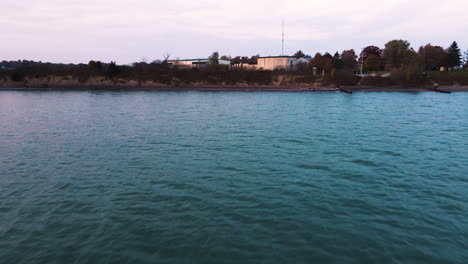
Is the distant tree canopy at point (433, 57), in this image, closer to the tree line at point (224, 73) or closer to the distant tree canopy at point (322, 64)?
the tree line at point (224, 73)

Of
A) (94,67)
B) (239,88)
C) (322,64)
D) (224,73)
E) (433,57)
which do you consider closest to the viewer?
(239,88)

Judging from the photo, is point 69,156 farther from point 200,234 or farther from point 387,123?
point 387,123

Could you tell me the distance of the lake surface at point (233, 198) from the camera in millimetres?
8266

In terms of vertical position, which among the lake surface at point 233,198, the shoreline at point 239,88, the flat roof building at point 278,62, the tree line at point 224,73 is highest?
the flat roof building at point 278,62

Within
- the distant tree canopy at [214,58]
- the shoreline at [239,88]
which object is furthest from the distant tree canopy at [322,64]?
the distant tree canopy at [214,58]

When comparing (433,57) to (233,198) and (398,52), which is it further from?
(233,198)

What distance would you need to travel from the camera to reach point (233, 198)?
11.6 meters

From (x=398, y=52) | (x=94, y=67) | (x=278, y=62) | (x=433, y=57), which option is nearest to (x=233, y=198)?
(x=94, y=67)

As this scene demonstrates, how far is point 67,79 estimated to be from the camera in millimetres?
84750

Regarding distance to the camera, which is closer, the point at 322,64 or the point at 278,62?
the point at 322,64

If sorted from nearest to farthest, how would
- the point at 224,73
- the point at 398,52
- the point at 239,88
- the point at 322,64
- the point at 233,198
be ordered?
the point at 233,198 < the point at 239,88 < the point at 224,73 < the point at 322,64 < the point at 398,52

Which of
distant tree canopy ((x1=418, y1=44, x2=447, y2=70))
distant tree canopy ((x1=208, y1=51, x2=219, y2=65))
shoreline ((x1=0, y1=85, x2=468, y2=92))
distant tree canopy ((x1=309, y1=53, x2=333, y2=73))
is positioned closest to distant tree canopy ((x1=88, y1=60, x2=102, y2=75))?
shoreline ((x1=0, y1=85, x2=468, y2=92))

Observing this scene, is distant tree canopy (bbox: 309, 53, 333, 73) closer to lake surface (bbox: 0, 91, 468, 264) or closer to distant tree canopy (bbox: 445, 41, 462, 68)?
distant tree canopy (bbox: 445, 41, 462, 68)

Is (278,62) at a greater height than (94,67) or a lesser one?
greater
